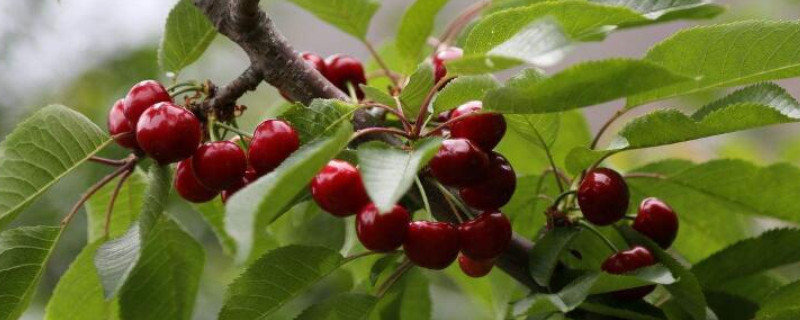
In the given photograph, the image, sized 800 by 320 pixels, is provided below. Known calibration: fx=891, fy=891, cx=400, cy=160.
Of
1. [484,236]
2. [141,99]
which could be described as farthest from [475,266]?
[141,99]

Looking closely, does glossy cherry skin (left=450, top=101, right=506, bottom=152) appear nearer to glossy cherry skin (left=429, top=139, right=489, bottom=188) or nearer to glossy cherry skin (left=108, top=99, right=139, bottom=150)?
glossy cherry skin (left=429, top=139, right=489, bottom=188)

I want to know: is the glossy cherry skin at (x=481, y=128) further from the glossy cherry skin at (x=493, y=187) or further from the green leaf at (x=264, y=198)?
the green leaf at (x=264, y=198)

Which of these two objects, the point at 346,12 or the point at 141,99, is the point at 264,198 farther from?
the point at 346,12

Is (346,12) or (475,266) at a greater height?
(346,12)

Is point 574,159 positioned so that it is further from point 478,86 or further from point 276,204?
point 276,204

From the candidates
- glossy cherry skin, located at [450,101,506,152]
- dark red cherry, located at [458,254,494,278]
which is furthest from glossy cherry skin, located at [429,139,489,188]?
dark red cherry, located at [458,254,494,278]
